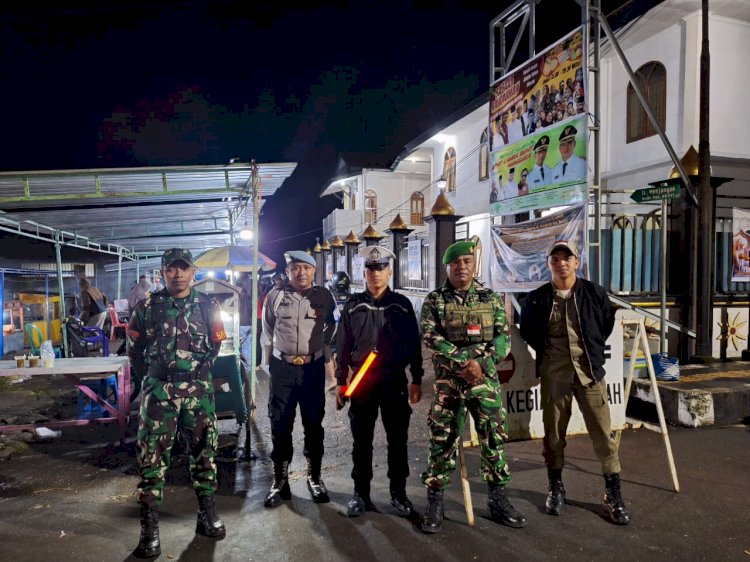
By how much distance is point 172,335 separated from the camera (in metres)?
3.52

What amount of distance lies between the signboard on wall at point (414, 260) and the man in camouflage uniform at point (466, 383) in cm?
842

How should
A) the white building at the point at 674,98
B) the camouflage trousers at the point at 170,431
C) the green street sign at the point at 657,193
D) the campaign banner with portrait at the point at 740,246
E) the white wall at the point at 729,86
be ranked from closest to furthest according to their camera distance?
the camouflage trousers at the point at 170,431
the green street sign at the point at 657,193
the campaign banner with portrait at the point at 740,246
the white building at the point at 674,98
the white wall at the point at 729,86

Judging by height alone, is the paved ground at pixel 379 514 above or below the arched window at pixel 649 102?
below

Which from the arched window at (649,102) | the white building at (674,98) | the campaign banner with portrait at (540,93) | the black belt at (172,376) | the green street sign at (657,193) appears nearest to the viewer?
the black belt at (172,376)

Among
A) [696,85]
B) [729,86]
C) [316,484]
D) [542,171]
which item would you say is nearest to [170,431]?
[316,484]

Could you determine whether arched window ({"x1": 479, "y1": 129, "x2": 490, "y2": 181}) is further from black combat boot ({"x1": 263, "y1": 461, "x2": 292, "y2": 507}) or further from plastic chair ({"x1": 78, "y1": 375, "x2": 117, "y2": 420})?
black combat boot ({"x1": 263, "y1": 461, "x2": 292, "y2": 507})

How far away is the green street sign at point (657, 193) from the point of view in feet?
20.0

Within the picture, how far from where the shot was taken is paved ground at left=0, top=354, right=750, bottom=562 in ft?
10.7

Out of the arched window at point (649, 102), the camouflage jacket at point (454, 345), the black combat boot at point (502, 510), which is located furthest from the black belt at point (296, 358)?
the arched window at point (649, 102)

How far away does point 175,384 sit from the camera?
11.4 feet

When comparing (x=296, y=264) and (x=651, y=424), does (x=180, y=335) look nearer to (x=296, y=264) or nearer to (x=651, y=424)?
(x=296, y=264)

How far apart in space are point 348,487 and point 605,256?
5.58 metres

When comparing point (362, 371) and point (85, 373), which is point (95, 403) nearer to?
point (85, 373)

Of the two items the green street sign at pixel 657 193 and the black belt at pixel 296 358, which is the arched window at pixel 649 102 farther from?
the black belt at pixel 296 358
